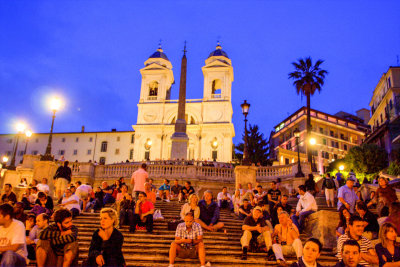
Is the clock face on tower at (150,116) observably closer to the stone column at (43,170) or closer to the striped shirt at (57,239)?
the stone column at (43,170)

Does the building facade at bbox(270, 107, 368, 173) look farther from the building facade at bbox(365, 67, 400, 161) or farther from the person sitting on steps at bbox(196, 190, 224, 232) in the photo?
the person sitting on steps at bbox(196, 190, 224, 232)

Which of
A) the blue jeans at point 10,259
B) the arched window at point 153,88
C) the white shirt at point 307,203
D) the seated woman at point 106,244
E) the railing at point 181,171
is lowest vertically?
the blue jeans at point 10,259

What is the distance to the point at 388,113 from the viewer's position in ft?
138

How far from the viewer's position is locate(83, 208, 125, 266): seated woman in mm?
5605

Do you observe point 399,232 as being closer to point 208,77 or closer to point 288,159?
point 208,77

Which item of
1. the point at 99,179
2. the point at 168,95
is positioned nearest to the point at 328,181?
the point at 99,179

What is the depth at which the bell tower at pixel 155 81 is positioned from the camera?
6019 cm

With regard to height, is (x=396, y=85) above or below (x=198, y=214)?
above

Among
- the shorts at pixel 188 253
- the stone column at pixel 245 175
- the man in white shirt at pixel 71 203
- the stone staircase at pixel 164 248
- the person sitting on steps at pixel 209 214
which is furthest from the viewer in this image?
the stone column at pixel 245 175

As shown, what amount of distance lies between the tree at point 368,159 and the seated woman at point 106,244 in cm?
3453

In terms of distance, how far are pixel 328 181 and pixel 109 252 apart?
37.9 feet

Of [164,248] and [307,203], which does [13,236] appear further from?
[307,203]

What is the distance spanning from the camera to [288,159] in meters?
65.8

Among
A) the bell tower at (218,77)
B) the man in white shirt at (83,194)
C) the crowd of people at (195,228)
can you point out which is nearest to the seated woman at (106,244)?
the crowd of people at (195,228)
